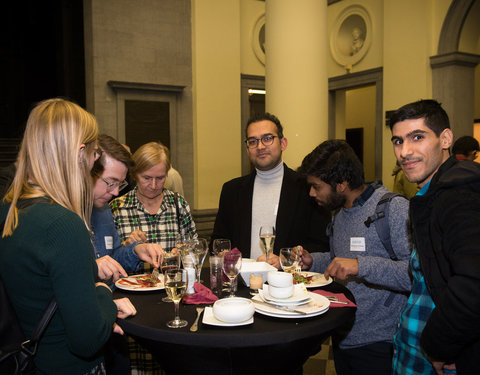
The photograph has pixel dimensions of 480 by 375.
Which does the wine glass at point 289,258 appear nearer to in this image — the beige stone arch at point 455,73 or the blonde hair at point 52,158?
the blonde hair at point 52,158

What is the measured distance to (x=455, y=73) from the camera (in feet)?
24.0

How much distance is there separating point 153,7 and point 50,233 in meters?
8.04

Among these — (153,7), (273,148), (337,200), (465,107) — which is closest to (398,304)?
(337,200)

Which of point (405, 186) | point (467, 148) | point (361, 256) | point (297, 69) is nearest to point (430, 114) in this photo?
point (361, 256)

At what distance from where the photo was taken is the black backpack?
128 centimetres

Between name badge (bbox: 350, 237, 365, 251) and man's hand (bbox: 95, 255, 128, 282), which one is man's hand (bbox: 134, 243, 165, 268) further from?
name badge (bbox: 350, 237, 365, 251)

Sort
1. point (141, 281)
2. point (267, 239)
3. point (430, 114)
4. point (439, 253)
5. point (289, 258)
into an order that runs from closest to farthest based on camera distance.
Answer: point (439, 253)
point (430, 114)
point (289, 258)
point (141, 281)
point (267, 239)

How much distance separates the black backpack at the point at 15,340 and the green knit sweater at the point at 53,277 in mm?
33

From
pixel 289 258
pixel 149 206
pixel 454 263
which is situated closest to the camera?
pixel 454 263

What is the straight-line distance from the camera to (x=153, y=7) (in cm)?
834

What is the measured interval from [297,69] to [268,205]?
3.05 m

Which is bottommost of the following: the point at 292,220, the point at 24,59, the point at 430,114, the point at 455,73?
the point at 292,220

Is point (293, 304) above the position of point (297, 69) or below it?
below

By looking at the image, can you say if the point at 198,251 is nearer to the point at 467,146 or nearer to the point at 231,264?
the point at 231,264
